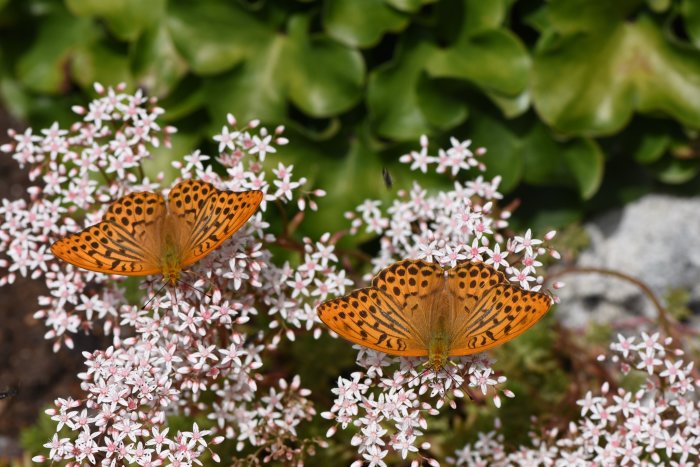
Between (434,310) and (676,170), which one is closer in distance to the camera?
(434,310)

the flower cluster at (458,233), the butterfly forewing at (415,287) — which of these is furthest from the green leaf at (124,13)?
the butterfly forewing at (415,287)

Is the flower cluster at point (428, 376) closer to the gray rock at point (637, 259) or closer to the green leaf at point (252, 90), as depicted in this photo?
the green leaf at point (252, 90)

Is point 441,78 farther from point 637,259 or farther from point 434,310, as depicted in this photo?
point 434,310

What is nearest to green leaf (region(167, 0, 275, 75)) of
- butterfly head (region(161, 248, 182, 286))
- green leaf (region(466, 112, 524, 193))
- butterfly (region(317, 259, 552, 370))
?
green leaf (region(466, 112, 524, 193))

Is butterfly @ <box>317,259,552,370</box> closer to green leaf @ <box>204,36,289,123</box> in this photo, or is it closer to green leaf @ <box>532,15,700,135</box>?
green leaf @ <box>532,15,700,135</box>

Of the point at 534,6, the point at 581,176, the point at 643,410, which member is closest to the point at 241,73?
the point at 534,6

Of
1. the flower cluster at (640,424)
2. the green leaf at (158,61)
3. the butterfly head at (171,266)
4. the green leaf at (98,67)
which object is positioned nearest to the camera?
the butterfly head at (171,266)

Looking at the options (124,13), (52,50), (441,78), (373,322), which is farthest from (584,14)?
(52,50)
